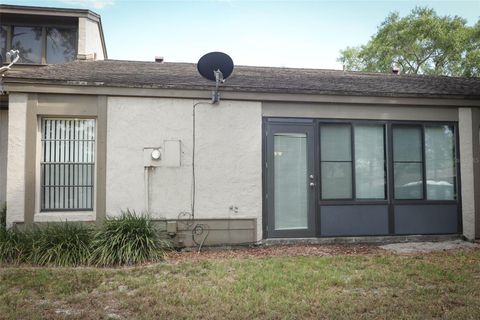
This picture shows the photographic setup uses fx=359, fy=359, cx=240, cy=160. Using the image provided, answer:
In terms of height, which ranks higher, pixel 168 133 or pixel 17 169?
pixel 168 133

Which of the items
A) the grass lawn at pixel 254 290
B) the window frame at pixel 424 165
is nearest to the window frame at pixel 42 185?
the grass lawn at pixel 254 290

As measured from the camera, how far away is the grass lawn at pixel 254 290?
3922 millimetres


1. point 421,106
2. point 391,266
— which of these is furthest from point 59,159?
point 421,106

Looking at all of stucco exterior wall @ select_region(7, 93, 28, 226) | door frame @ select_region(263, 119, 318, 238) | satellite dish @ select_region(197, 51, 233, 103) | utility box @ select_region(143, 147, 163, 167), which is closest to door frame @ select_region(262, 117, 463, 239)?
door frame @ select_region(263, 119, 318, 238)

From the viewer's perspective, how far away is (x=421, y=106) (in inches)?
317

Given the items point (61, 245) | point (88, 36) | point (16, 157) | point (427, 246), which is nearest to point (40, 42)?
point (88, 36)

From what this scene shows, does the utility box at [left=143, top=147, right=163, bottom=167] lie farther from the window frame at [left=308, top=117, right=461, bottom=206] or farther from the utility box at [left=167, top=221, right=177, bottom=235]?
the window frame at [left=308, top=117, right=461, bottom=206]

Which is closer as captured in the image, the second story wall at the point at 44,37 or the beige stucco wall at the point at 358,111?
the beige stucco wall at the point at 358,111

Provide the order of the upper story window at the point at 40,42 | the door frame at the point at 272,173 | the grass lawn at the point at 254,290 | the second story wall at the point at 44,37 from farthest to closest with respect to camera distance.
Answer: the upper story window at the point at 40,42 < the second story wall at the point at 44,37 < the door frame at the point at 272,173 < the grass lawn at the point at 254,290

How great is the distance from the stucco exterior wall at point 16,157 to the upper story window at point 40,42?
20.2 feet

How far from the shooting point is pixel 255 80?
8.24m

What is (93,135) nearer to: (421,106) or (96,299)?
(96,299)

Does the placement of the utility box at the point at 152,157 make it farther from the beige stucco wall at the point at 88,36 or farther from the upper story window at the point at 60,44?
the upper story window at the point at 60,44

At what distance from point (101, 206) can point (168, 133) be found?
1.93 meters
